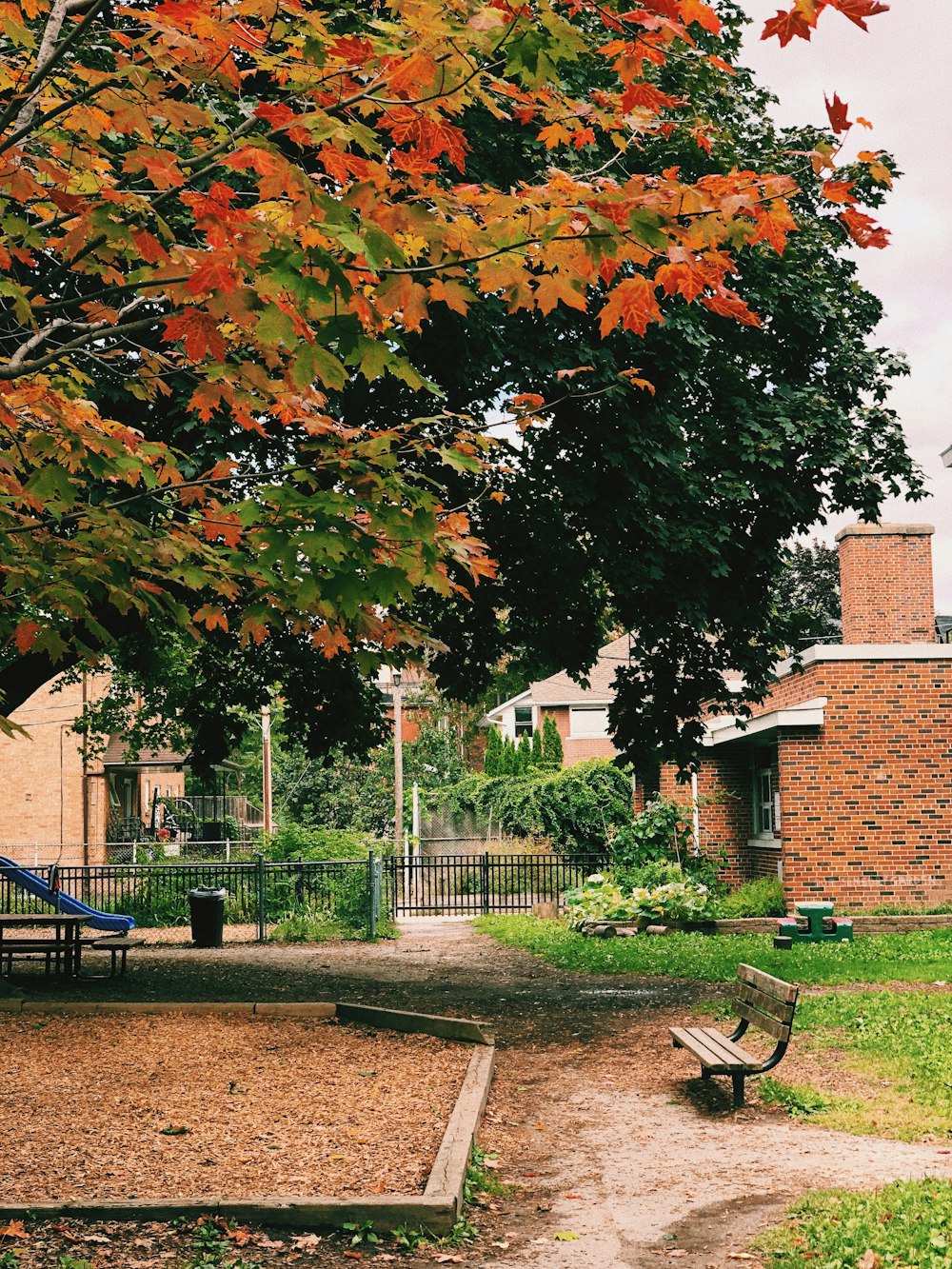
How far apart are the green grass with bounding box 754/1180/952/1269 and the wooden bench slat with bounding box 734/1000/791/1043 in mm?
2064

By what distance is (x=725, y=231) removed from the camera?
4.21 meters

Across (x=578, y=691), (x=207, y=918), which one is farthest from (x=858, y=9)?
(x=578, y=691)

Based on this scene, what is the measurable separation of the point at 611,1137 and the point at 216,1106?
2.57 meters

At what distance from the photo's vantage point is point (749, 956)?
658 inches

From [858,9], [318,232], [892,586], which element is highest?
[892,586]

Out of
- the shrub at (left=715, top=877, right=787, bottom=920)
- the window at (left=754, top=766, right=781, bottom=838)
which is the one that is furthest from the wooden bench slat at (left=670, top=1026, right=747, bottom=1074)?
the window at (left=754, top=766, right=781, bottom=838)

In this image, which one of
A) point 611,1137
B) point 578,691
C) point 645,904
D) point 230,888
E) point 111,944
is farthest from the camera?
point 578,691

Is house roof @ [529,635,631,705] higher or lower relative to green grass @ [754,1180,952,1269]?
higher

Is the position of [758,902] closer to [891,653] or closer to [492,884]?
[891,653]

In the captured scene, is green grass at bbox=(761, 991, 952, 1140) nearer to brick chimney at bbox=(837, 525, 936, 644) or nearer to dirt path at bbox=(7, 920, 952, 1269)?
dirt path at bbox=(7, 920, 952, 1269)

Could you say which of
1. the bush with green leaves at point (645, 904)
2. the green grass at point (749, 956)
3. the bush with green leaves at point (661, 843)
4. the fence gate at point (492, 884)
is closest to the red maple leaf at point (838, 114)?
the green grass at point (749, 956)

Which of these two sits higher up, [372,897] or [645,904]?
[372,897]

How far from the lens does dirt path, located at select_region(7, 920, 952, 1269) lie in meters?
5.86

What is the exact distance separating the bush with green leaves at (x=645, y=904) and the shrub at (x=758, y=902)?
1.23 feet
